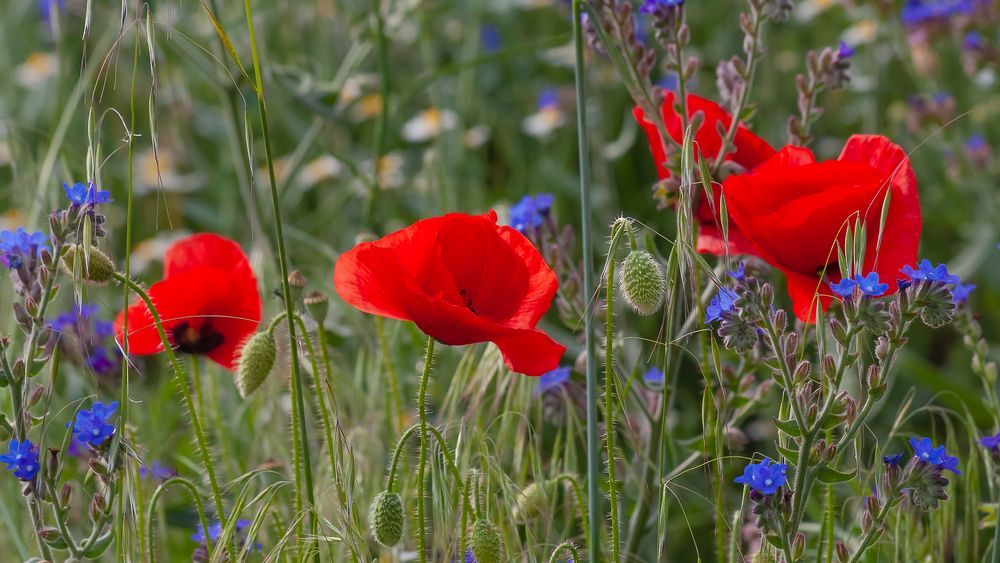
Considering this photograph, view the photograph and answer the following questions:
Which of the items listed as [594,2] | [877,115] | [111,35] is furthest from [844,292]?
[877,115]

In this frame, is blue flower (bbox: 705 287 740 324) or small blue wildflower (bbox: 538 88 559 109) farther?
small blue wildflower (bbox: 538 88 559 109)

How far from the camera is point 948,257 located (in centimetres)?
219

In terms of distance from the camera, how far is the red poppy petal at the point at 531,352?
69 cm

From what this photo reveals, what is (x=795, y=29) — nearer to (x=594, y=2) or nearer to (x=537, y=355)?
(x=594, y=2)

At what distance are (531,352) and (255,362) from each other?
199mm

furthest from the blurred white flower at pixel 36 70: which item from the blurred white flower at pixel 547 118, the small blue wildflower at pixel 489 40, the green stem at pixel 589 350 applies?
the green stem at pixel 589 350

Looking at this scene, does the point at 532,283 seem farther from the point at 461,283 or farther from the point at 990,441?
the point at 990,441

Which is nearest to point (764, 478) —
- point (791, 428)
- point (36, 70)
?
point (791, 428)

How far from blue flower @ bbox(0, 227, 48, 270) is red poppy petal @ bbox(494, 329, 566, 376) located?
1.00 ft

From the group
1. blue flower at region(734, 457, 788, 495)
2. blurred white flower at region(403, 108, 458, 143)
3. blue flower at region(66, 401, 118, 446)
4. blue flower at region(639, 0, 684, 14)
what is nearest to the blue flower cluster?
blue flower at region(734, 457, 788, 495)

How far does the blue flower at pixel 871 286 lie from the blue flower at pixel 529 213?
0.36 meters

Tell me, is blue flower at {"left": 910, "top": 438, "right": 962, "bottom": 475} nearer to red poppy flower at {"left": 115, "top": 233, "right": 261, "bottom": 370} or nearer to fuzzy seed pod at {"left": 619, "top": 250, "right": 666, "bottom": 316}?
fuzzy seed pod at {"left": 619, "top": 250, "right": 666, "bottom": 316}

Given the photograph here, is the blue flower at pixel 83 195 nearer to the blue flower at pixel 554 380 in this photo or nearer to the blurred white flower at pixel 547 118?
the blue flower at pixel 554 380

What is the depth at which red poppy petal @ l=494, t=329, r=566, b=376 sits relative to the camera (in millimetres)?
694
